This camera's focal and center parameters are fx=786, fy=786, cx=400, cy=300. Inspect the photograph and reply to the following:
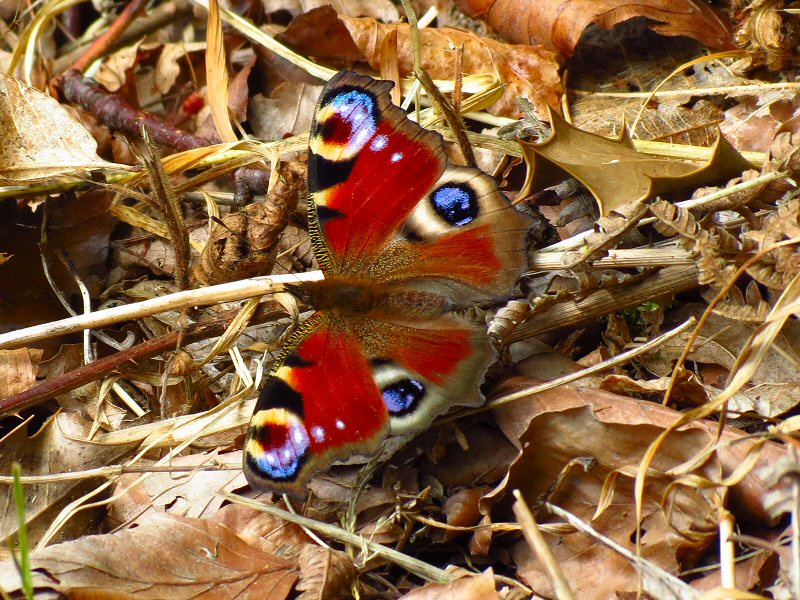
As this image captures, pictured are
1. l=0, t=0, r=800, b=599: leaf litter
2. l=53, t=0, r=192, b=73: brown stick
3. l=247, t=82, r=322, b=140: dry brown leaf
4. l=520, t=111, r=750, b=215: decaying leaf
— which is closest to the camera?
l=0, t=0, r=800, b=599: leaf litter

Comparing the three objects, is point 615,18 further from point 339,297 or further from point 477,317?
point 339,297

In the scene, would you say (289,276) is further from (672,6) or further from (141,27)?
(141,27)

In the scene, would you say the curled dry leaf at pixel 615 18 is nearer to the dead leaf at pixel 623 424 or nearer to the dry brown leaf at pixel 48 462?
the dead leaf at pixel 623 424

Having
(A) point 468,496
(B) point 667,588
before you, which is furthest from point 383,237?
(B) point 667,588

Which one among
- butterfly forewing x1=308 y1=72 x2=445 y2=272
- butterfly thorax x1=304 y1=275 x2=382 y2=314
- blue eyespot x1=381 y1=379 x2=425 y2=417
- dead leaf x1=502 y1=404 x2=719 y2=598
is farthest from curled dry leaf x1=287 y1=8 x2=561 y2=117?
dead leaf x1=502 y1=404 x2=719 y2=598

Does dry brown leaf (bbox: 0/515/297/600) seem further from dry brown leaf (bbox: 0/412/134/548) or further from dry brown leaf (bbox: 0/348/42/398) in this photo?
dry brown leaf (bbox: 0/348/42/398)

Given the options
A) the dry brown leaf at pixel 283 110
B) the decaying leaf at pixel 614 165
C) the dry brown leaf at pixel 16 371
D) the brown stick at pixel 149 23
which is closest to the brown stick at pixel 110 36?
the brown stick at pixel 149 23
